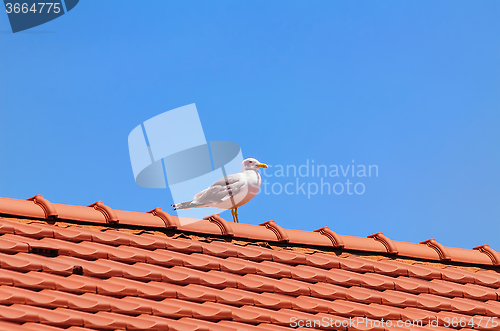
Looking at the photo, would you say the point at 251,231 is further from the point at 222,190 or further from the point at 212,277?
the point at 222,190

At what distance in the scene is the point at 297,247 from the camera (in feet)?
20.4

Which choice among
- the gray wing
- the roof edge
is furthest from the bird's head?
the roof edge

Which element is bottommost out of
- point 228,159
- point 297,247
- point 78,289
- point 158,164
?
point 78,289

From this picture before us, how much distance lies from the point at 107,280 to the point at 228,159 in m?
4.49

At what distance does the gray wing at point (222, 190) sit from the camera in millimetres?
8508

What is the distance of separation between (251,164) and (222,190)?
948 mm

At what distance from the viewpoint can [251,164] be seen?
30.3 ft

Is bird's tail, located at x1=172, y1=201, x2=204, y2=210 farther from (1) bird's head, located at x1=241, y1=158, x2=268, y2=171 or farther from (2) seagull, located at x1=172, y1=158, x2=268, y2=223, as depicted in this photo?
(1) bird's head, located at x1=241, y1=158, x2=268, y2=171

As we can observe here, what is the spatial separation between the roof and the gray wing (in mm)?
2184

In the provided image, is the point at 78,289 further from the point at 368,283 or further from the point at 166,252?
the point at 368,283

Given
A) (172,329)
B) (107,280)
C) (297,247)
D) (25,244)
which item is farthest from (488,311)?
(25,244)

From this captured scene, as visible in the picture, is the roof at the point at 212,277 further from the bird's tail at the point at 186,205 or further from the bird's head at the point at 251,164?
the bird's head at the point at 251,164

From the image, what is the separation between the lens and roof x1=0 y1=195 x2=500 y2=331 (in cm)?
423

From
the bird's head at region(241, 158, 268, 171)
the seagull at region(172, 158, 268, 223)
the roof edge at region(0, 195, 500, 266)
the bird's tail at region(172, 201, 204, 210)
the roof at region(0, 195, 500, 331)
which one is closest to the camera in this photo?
the roof at region(0, 195, 500, 331)
